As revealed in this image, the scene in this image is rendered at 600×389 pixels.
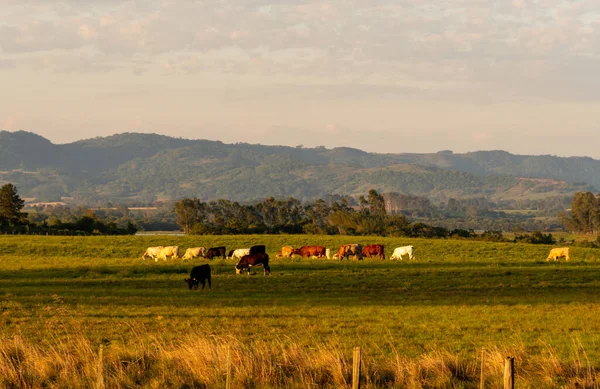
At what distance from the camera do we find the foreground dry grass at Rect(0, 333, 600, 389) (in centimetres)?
1448

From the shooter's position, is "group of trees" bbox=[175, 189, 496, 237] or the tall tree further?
"group of trees" bbox=[175, 189, 496, 237]

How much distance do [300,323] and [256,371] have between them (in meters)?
9.16

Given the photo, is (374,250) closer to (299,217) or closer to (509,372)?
(509,372)

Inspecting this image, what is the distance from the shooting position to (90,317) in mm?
25141

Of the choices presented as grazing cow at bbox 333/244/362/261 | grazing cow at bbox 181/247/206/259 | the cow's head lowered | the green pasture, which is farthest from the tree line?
the cow's head lowered

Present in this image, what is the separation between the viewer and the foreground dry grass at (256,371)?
14.5 metres

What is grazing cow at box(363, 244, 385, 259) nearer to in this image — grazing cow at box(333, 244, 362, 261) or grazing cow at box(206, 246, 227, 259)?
grazing cow at box(333, 244, 362, 261)

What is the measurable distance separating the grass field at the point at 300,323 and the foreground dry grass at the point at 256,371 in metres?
0.03

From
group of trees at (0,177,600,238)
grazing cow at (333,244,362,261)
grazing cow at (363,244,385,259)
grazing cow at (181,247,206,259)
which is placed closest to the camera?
grazing cow at (333,244,362,261)

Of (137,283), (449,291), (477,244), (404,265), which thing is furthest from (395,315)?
(477,244)

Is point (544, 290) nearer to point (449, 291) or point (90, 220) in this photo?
point (449, 291)

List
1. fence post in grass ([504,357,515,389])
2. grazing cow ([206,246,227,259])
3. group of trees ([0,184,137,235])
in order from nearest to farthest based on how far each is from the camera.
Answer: fence post in grass ([504,357,515,389])
grazing cow ([206,246,227,259])
group of trees ([0,184,137,235])

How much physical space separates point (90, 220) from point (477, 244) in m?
53.9

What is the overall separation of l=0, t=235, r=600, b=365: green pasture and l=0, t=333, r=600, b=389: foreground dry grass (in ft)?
9.53
